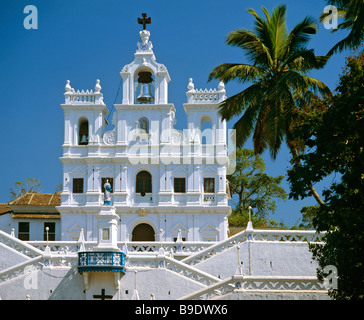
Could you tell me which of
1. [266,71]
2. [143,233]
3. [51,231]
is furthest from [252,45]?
[51,231]

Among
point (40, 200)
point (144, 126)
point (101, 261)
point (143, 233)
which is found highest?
point (144, 126)

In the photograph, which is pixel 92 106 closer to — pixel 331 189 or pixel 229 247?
pixel 229 247

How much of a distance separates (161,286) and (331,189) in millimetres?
11378

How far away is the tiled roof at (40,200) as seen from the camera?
49.2 meters

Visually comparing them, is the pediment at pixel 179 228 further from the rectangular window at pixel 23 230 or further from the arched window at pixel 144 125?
the rectangular window at pixel 23 230

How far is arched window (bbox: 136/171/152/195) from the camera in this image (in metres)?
47.4

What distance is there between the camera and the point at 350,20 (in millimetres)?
33188

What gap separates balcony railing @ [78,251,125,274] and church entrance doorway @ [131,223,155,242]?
1254 centimetres

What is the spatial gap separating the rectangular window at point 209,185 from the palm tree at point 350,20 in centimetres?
1479

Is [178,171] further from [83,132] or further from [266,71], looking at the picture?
[266,71]

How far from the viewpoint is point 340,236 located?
24594 mm

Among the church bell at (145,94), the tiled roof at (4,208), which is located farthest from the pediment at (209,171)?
the tiled roof at (4,208)

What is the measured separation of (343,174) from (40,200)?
28562 millimetres
